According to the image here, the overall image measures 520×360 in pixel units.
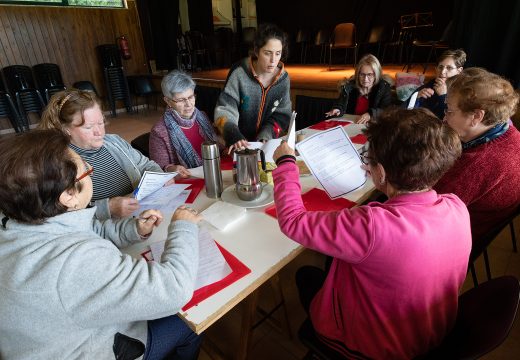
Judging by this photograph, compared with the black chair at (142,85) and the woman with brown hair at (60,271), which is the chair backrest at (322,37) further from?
the woman with brown hair at (60,271)

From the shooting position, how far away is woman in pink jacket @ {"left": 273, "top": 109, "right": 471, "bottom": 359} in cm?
75

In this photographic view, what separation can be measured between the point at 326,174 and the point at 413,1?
6.55m

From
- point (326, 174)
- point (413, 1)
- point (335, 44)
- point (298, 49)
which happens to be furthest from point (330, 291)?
point (298, 49)

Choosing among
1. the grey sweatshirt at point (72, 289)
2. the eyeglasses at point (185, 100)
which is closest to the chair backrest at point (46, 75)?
the eyeglasses at point (185, 100)

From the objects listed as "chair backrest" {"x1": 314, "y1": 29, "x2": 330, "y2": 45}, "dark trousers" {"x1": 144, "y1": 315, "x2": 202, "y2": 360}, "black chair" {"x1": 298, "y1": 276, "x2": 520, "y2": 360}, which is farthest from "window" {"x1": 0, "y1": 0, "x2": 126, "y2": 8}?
"black chair" {"x1": 298, "y1": 276, "x2": 520, "y2": 360}

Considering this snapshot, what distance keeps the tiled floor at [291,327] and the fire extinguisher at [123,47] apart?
679 cm

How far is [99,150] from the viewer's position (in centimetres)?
157

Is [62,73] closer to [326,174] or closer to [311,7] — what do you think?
[311,7]

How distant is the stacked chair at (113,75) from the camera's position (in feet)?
21.4

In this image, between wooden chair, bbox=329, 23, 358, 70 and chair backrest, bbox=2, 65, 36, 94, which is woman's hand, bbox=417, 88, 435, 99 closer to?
wooden chair, bbox=329, 23, 358, 70

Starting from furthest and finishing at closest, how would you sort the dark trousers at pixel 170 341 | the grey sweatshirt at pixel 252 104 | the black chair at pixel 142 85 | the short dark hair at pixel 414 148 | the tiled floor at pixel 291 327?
the black chair at pixel 142 85, the grey sweatshirt at pixel 252 104, the tiled floor at pixel 291 327, the dark trousers at pixel 170 341, the short dark hair at pixel 414 148

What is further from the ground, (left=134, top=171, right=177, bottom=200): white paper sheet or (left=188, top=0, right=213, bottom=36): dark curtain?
(left=188, top=0, right=213, bottom=36): dark curtain

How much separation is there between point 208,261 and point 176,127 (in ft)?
3.75

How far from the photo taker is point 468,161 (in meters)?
1.25
